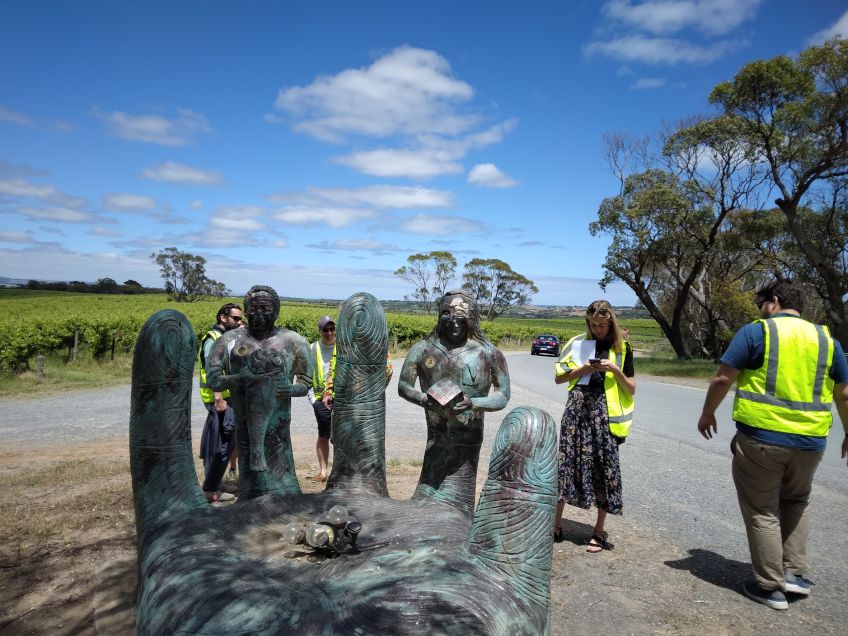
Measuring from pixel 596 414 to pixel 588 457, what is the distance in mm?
347

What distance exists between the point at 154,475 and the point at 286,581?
3.27ft

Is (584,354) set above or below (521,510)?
above

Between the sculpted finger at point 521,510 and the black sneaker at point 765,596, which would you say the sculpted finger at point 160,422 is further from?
the black sneaker at point 765,596

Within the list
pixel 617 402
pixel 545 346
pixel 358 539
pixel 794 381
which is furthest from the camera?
pixel 545 346

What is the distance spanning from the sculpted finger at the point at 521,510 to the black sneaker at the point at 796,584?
263 cm

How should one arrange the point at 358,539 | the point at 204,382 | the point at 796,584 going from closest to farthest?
the point at 358,539
the point at 796,584
the point at 204,382

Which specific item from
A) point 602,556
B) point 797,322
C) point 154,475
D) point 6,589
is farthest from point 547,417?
point 6,589

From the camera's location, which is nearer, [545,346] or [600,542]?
[600,542]

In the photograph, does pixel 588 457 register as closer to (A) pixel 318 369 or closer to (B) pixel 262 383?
(B) pixel 262 383

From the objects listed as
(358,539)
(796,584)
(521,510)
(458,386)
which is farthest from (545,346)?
(521,510)

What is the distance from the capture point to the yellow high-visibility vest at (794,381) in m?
3.52

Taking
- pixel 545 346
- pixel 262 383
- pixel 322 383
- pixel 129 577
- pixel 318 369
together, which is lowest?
pixel 129 577

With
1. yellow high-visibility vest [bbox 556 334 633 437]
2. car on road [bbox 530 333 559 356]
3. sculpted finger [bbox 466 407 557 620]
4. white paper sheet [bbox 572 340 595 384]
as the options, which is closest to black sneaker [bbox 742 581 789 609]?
yellow high-visibility vest [bbox 556 334 633 437]

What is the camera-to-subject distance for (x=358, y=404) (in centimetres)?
337
